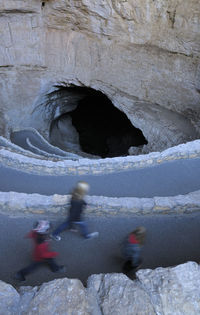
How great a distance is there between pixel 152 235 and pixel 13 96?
1062cm

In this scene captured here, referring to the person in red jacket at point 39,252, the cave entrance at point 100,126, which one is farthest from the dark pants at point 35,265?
the cave entrance at point 100,126

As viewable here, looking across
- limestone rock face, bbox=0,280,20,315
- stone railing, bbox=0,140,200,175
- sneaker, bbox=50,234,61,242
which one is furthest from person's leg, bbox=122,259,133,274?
stone railing, bbox=0,140,200,175

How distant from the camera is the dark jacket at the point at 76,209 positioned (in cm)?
403

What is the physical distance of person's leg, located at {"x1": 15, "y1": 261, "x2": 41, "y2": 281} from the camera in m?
3.57

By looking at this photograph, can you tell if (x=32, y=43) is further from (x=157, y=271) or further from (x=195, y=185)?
(x=157, y=271)

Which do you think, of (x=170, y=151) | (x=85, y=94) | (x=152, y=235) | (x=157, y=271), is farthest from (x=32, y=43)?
(x=157, y=271)

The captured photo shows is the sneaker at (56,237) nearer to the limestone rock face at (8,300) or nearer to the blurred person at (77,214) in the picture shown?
the blurred person at (77,214)

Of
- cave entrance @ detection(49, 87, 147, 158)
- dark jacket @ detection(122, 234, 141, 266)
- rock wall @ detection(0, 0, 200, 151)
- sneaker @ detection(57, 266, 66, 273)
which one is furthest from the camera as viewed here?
cave entrance @ detection(49, 87, 147, 158)

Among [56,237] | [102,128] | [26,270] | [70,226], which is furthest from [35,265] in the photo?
[102,128]

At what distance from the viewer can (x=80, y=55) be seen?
11750 millimetres

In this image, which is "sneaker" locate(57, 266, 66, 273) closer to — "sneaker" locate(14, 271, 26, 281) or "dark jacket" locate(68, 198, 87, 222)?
"sneaker" locate(14, 271, 26, 281)

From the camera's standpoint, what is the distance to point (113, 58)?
36.5ft

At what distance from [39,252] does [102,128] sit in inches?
513

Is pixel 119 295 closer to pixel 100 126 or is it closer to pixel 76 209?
pixel 76 209
